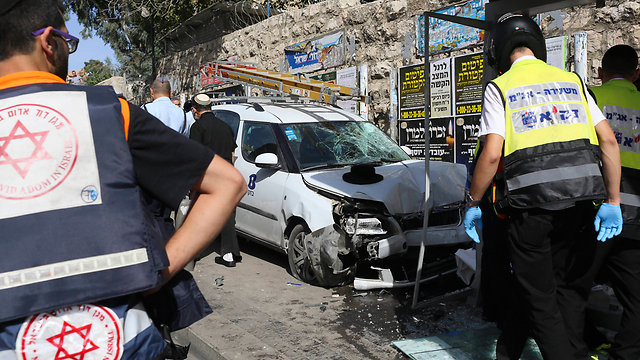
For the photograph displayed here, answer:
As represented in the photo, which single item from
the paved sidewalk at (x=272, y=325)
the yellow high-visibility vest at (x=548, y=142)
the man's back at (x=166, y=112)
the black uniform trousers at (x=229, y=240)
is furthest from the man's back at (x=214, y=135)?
the yellow high-visibility vest at (x=548, y=142)

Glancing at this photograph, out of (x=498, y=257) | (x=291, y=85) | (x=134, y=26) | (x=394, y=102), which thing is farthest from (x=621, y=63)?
(x=134, y=26)

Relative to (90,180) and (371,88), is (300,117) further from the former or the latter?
(90,180)

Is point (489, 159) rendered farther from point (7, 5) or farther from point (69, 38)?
point (7, 5)

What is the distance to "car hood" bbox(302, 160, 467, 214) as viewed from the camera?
4902 millimetres

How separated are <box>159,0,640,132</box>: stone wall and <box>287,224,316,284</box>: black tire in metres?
4.30

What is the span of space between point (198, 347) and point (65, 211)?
9.64 feet

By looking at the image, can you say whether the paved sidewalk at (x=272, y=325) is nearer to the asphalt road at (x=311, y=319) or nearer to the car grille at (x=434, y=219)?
the asphalt road at (x=311, y=319)

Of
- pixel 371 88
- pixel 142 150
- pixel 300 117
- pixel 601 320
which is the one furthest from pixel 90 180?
pixel 371 88

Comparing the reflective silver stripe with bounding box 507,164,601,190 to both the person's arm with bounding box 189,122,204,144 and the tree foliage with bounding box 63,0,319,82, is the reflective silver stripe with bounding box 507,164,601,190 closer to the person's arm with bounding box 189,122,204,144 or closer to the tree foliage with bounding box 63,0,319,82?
the person's arm with bounding box 189,122,204,144

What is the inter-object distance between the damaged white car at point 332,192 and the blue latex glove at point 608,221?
2298 millimetres

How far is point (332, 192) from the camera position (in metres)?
4.97

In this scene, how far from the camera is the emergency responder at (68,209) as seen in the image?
3.69ft

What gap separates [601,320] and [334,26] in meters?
8.40

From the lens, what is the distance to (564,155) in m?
2.48
